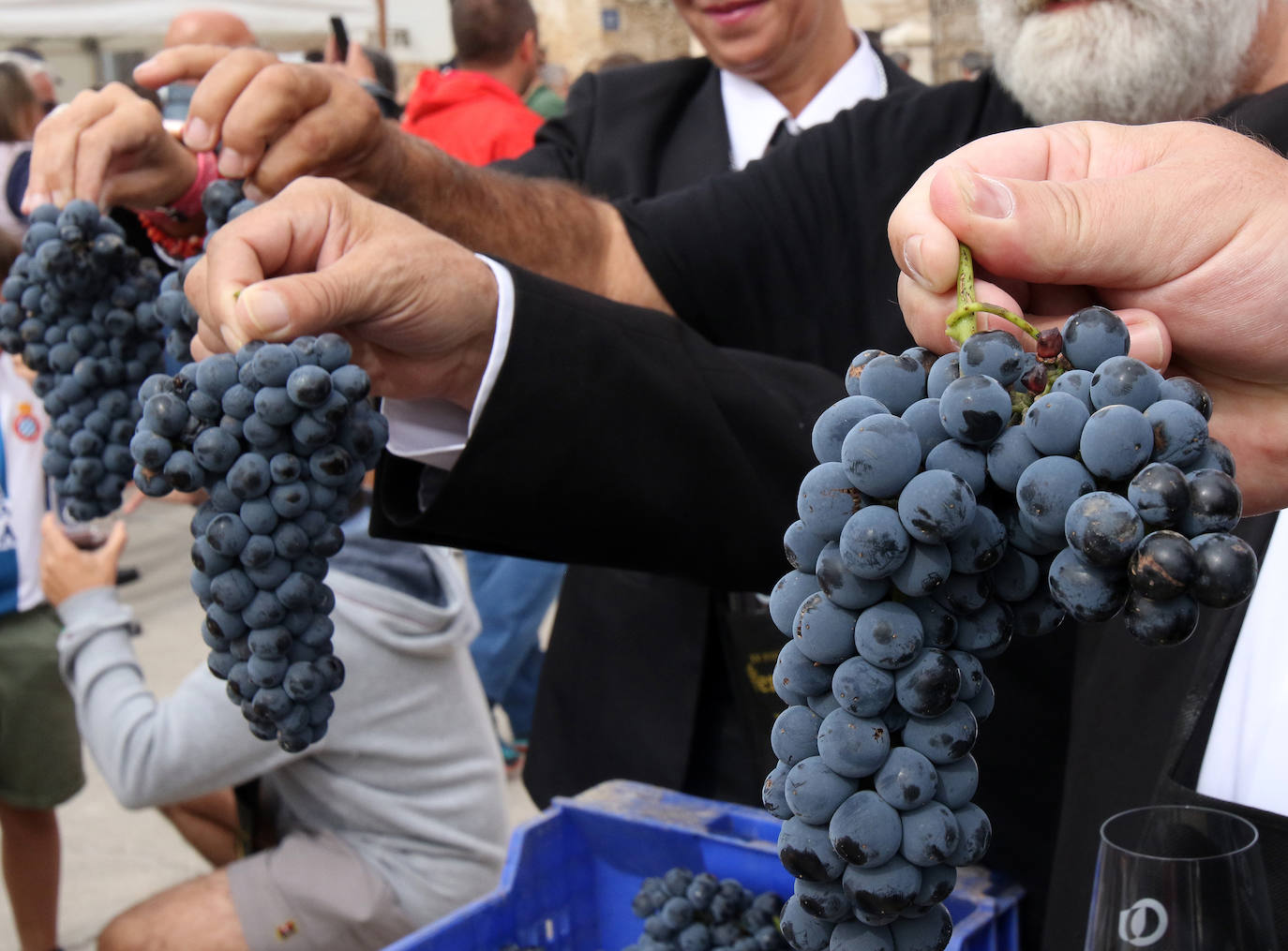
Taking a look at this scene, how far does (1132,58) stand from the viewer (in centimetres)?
164

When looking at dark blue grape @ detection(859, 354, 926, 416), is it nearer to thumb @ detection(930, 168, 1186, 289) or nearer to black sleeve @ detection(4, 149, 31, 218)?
thumb @ detection(930, 168, 1186, 289)

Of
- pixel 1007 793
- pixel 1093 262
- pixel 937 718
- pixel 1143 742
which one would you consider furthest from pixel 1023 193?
pixel 1007 793

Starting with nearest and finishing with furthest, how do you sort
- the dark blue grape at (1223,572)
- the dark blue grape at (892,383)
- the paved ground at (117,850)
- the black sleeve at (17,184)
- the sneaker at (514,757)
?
the dark blue grape at (1223,572)
the dark blue grape at (892,383)
the black sleeve at (17,184)
the paved ground at (117,850)
the sneaker at (514,757)

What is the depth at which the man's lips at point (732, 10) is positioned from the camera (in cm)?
223

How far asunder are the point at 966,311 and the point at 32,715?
9.74 ft

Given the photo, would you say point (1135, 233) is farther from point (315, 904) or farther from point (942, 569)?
point (315, 904)

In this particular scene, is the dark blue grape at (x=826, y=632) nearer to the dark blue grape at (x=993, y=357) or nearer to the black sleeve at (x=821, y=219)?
the dark blue grape at (x=993, y=357)

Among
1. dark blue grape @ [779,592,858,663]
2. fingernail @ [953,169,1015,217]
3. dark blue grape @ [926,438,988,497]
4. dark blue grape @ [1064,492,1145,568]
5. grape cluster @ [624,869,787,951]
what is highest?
fingernail @ [953,169,1015,217]

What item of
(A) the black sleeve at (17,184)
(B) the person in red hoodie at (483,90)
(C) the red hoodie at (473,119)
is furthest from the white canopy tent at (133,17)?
(A) the black sleeve at (17,184)

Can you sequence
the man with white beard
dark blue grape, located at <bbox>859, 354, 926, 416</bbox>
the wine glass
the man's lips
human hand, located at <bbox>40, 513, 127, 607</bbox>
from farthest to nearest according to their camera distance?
human hand, located at <bbox>40, 513, 127, 607</bbox>
the man's lips
the man with white beard
the wine glass
dark blue grape, located at <bbox>859, 354, 926, 416</bbox>

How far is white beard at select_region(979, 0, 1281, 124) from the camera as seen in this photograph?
160 centimetres

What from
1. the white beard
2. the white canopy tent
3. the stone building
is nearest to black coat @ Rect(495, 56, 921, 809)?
the white beard

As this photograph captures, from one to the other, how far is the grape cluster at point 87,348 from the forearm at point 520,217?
396mm

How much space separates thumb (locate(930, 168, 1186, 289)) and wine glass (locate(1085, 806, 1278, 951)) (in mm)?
445
